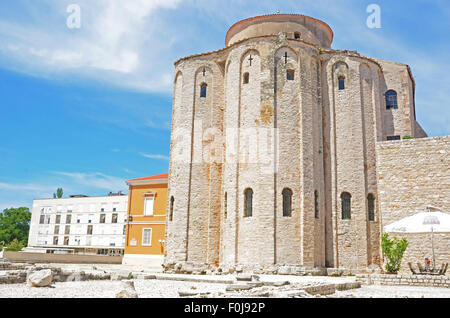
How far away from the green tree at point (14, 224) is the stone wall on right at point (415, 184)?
6441 centimetres

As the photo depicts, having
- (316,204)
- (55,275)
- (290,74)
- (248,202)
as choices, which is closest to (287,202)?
(316,204)

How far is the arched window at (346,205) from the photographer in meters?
23.2

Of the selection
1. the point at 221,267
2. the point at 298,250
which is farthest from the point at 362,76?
the point at 221,267

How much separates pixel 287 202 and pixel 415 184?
20.8ft

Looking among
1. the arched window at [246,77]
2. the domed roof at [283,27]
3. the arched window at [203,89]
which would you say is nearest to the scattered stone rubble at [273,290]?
the arched window at [246,77]

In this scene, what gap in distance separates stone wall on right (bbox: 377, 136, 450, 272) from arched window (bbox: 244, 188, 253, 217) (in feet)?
21.8

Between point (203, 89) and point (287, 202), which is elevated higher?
point (203, 89)

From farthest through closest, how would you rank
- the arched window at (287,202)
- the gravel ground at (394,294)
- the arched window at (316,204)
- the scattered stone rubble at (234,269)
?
the arched window at (316,204) < the arched window at (287,202) < the scattered stone rubble at (234,269) < the gravel ground at (394,294)

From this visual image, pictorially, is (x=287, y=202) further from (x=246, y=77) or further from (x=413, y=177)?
(x=246, y=77)

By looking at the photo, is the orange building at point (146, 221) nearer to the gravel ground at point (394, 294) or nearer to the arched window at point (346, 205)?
the arched window at point (346, 205)

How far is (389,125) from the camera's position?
85.3ft

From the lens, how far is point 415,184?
2127 centimetres

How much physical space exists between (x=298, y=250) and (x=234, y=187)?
15.1 ft
